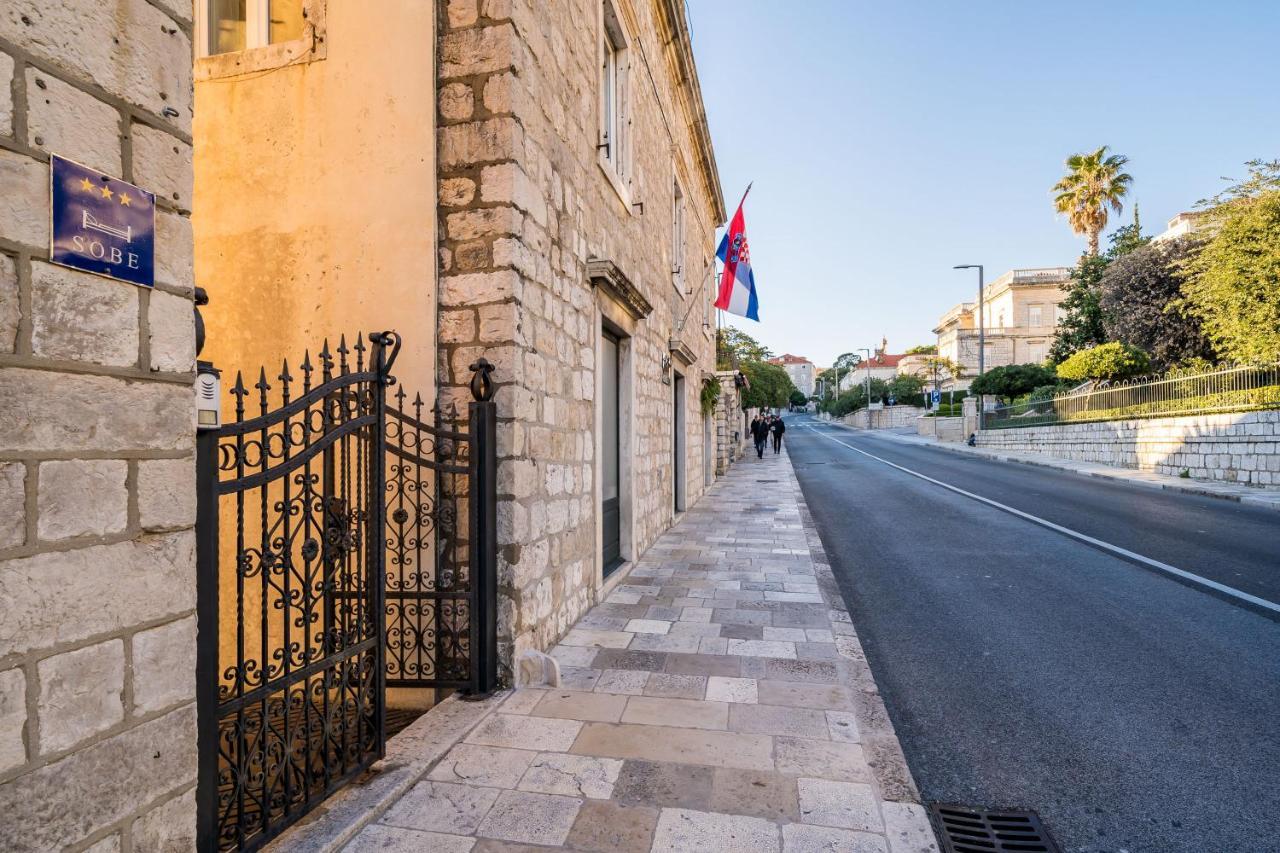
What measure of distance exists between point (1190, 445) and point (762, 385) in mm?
25227

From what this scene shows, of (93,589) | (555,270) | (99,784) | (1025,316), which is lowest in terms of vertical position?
(99,784)

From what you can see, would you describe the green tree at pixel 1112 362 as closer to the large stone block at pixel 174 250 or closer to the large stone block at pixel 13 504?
the large stone block at pixel 174 250

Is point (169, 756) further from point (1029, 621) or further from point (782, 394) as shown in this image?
point (782, 394)

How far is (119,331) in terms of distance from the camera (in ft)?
5.79

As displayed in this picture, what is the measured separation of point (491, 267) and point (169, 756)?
285 cm

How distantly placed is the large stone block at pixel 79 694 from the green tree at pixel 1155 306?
2638cm

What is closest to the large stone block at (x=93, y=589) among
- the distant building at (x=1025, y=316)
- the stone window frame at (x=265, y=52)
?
the stone window frame at (x=265, y=52)

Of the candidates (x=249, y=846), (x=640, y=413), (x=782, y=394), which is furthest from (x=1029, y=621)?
(x=782, y=394)

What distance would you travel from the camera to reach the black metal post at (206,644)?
2059 mm

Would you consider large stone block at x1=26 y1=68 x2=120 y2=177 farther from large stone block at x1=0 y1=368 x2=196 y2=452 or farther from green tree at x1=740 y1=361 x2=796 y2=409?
green tree at x1=740 y1=361 x2=796 y2=409

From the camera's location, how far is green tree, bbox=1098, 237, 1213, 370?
21.0 meters

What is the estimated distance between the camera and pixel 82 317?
5.48 ft


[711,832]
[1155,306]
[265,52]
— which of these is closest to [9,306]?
[711,832]

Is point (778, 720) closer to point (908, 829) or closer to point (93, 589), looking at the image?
point (908, 829)
